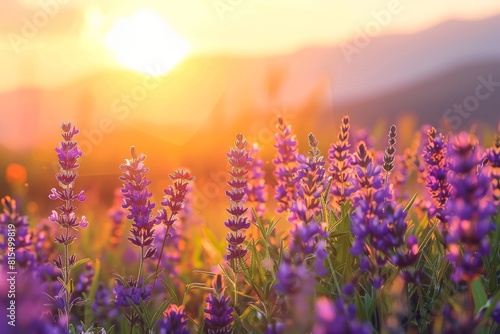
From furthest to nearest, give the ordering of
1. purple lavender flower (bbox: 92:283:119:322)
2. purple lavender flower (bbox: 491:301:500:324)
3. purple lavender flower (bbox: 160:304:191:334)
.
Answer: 1. purple lavender flower (bbox: 92:283:119:322)
2. purple lavender flower (bbox: 160:304:191:334)
3. purple lavender flower (bbox: 491:301:500:324)

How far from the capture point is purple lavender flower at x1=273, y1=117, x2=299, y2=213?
442 centimetres

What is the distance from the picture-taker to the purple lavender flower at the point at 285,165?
4.42 metres

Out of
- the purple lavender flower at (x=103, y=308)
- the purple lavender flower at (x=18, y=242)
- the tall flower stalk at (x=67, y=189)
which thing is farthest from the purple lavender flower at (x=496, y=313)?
the purple lavender flower at (x=103, y=308)

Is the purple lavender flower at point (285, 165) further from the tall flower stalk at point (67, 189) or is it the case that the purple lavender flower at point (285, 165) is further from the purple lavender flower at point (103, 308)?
the purple lavender flower at point (103, 308)

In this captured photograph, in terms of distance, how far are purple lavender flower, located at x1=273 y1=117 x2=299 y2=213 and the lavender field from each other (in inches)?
0.4

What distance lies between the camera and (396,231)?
8.44 ft

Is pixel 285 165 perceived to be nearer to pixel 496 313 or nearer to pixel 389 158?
pixel 389 158

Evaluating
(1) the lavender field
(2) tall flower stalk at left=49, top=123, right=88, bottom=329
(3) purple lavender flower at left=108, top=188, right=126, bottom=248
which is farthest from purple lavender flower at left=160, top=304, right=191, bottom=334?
(3) purple lavender flower at left=108, top=188, right=126, bottom=248

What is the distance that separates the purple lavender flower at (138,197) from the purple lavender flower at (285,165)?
3.39 ft

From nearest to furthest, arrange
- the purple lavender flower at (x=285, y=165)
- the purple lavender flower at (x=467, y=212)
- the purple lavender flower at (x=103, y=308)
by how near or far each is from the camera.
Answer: the purple lavender flower at (x=467, y=212)
the purple lavender flower at (x=285, y=165)
the purple lavender flower at (x=103, y=308)

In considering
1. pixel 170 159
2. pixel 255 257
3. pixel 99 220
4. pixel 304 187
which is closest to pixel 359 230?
pixel 304 187

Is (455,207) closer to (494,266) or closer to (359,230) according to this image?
(359,230)

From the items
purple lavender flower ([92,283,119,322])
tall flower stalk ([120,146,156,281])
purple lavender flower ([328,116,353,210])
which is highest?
purple lavender flower ([328,116,353,210])

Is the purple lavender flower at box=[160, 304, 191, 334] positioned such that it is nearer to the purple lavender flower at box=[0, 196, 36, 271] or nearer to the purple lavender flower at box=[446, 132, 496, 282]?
the purple lavender flower at box=[446, 132, 496, 282]
